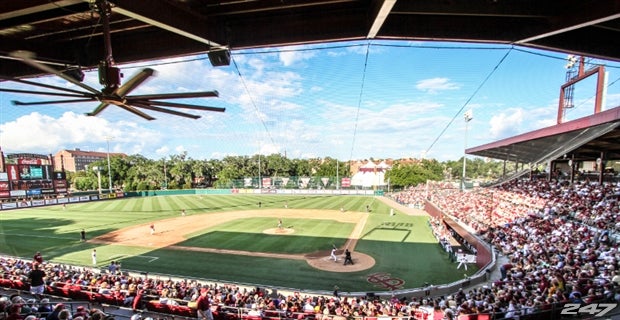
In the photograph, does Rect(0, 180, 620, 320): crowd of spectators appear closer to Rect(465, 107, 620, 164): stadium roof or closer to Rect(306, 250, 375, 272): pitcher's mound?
Rect(465, 107, 620, 164): stadium roof

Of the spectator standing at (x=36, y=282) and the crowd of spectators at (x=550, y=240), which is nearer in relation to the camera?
the spectator standing at (x=36, y=282)

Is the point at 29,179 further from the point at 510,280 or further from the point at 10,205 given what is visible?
the point at 510,280

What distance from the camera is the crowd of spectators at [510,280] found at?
9.47 meters

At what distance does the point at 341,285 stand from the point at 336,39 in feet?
46.1

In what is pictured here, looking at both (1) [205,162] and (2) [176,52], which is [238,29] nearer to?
(2) [176,52]

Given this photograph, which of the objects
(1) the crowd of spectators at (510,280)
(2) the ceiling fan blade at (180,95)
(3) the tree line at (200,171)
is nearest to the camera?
(2) the ceiling fan blade at (180,95)

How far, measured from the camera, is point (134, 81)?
444cm

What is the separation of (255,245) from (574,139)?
21.6 meters

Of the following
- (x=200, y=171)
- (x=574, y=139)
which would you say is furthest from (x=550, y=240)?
(x=200, y=171)

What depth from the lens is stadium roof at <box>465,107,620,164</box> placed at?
13041 millimetres

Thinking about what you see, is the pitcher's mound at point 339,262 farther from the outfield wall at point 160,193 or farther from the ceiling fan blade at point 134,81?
the outfield wall at point 160,193

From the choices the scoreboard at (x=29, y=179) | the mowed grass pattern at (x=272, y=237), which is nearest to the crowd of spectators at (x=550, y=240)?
the mowed grass pattern at (x=272, y=237)

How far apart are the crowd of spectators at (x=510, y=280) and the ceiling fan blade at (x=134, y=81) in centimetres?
459

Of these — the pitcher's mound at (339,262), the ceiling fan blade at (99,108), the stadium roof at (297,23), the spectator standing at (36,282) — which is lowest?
the pitcher's mound at (339,262)
